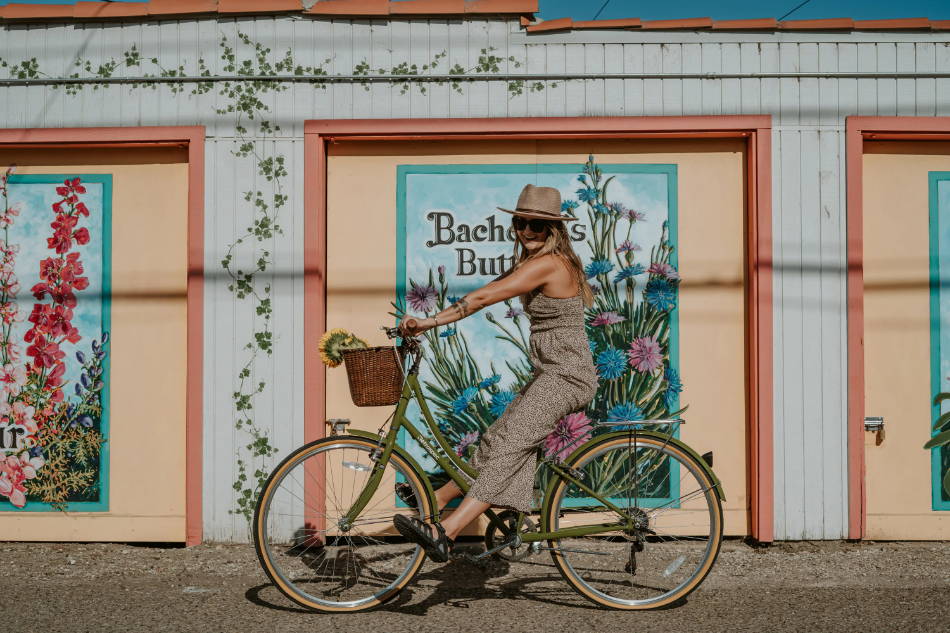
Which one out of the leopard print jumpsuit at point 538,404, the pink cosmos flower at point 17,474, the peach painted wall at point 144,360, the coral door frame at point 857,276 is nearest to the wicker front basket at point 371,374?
the leopard print jumpsuit at point 538,404

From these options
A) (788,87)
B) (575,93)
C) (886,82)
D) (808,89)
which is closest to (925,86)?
(886,82)

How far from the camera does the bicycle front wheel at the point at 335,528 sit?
12.9 ft

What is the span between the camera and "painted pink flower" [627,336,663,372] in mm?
5461

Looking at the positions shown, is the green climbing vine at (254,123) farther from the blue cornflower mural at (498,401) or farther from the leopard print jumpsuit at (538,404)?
the leopard print jumpsuit at (538,404)

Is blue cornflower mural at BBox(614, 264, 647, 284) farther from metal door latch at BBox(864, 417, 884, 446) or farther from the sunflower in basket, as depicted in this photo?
the sunflower in basket

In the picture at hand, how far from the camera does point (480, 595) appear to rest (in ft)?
14.3

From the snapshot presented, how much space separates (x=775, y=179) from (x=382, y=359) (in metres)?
2.80

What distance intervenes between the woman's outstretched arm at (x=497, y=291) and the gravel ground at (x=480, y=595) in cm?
127

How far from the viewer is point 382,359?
379 centimetres

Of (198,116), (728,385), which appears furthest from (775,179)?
(198,116)

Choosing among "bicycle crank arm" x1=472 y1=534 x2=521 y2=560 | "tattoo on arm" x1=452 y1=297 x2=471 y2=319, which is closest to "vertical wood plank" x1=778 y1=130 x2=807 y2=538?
"bicycle crank arm" x1=472 y1=534 x2=521 y2=560

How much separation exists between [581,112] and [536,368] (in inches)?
76.3

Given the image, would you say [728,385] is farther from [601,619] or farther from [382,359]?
[382,359]

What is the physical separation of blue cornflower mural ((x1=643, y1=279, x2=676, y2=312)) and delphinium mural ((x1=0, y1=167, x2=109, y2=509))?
3215mm
